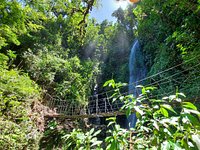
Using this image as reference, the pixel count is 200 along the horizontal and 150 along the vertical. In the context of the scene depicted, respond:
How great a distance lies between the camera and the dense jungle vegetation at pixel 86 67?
2.27 feet

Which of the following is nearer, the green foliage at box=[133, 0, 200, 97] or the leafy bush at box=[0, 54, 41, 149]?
the green foliage at box=[133, 0, 200, 97]

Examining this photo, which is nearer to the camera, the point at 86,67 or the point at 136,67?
the point at 86,67

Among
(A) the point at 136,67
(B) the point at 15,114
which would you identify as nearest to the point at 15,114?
(B) the point at 15,114

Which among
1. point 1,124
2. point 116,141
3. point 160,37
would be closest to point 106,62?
point 160,37

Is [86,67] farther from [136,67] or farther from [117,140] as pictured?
[117,140]

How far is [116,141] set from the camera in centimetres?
65

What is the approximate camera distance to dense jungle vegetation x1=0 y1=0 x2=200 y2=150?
2.27 ft

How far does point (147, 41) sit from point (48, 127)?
455cm

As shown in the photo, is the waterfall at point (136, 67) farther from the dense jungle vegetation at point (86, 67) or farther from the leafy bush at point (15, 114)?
the leafy bush at point (15, 114)

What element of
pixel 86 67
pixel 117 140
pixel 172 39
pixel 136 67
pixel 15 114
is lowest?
pixel 117 140

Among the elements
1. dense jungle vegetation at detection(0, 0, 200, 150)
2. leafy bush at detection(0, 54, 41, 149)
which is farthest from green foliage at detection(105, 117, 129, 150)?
leafy bush at detection(0, 54, 41, 149)

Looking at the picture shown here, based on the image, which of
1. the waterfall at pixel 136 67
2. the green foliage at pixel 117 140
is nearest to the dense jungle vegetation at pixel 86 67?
the green foliage at pixel 117 140

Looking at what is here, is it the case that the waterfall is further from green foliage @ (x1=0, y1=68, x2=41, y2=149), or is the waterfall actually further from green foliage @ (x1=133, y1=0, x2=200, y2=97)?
green foliage @ (x1=0, y1=68, x2=41, y2=149)

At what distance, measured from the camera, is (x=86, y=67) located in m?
7.66
